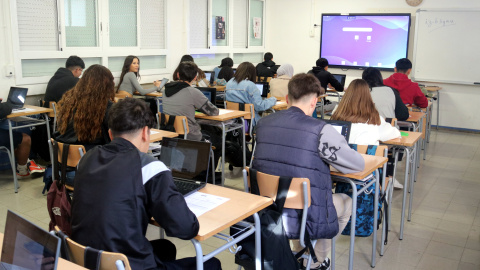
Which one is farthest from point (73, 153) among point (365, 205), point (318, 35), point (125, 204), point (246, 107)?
point (318, 35)

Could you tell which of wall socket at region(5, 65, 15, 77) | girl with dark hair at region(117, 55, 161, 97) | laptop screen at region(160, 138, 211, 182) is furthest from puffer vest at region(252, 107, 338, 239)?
girl with dark hair at region(117, 55, 161, 97)

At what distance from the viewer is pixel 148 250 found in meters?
1.87

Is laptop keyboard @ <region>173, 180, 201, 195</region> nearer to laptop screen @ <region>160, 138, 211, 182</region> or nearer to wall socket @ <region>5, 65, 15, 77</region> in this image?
laptop screen @ <region>160, 138, 211, 182</region>

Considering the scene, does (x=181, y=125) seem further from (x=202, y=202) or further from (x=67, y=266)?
(x=67, y=266)

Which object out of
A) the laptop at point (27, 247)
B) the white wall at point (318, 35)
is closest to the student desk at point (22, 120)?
the laptop at point (27, 247)

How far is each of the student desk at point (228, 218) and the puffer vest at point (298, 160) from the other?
29 centimetres

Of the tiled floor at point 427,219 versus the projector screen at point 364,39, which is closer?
the tiled floor at point 427,219

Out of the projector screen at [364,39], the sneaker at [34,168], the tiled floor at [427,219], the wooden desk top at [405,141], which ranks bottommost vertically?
the tiled floor at [427,219]

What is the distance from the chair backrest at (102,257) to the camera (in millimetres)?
1634

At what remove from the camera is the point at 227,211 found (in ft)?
7.21

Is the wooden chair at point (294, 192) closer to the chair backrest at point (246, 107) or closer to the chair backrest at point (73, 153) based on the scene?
the chair backrest at point (73, 153)

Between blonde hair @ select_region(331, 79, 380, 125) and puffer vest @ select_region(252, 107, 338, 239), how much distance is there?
108 cm

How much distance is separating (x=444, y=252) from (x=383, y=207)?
1.81 ft

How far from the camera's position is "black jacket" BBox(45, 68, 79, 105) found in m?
5.32
